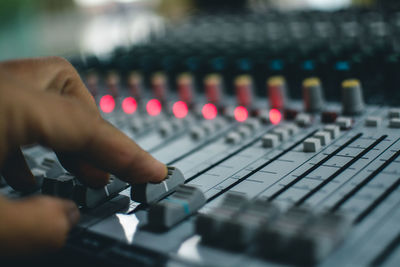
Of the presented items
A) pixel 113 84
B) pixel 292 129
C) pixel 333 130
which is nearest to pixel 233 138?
pixel 292 129

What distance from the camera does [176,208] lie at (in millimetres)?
851

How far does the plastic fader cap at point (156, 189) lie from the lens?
94cm

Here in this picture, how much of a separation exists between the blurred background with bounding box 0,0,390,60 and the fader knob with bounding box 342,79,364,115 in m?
1.60

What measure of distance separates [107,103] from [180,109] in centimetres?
39

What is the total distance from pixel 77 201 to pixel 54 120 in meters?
0.27

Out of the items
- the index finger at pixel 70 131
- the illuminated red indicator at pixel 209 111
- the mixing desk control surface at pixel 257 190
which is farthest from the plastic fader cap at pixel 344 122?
the index finger at pixel 70 131

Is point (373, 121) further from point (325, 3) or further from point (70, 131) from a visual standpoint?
point (325, 3)

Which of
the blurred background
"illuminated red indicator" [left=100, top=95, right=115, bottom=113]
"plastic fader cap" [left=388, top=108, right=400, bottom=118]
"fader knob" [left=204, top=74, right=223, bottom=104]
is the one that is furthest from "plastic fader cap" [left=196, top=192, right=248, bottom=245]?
the blurred background

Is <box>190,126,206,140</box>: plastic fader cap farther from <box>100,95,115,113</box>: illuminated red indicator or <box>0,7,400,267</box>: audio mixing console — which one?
<box>100,95,115,113</box>: illuminated red indicator

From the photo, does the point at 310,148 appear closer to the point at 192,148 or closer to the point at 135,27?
the point at 192,148

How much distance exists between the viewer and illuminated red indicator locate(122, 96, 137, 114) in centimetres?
173

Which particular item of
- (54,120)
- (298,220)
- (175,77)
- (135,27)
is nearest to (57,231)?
(54,120)

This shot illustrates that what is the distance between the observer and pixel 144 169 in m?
0.92

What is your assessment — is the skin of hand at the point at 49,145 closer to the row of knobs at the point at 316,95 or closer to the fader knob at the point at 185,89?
the row of knobs at the point at 316,95
